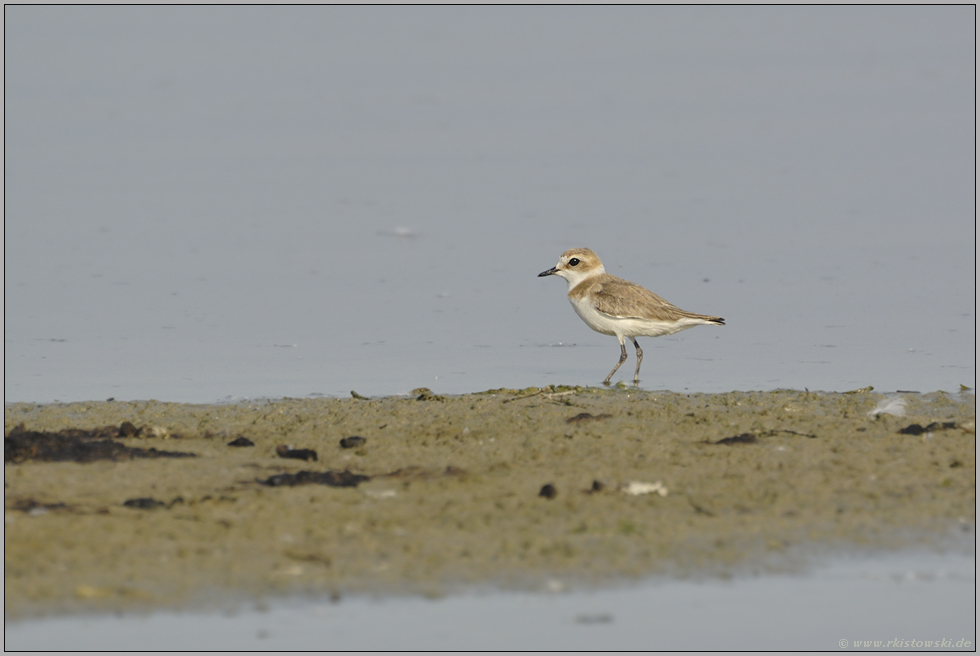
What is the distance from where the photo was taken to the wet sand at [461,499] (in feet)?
18.3

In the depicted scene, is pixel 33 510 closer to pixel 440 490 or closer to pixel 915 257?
pixel 440 490

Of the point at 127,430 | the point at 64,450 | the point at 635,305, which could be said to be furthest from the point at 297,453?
the point at 635,305

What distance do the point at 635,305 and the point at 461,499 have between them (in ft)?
17.9

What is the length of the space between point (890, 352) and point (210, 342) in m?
5.73

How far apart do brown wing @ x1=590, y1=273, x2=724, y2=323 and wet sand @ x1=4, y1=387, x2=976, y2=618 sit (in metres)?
2.89

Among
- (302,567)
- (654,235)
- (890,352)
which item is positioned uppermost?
(654,235)

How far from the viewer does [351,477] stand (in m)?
6.80

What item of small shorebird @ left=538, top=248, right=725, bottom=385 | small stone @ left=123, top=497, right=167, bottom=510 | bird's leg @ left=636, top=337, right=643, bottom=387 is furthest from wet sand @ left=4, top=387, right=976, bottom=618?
small shorebird @ left=538, top=248, right=725, bottom=385

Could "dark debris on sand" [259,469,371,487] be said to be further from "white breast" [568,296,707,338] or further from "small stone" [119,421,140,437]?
"white breast" [568,296,707,338]

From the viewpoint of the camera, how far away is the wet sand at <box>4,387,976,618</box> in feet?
18.3

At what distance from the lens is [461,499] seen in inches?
256

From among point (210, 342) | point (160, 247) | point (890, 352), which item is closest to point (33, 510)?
point (210, 342)

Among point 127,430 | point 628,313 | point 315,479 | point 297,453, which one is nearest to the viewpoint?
point 315,479

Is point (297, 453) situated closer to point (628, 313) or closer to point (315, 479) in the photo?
point (315, 479)
